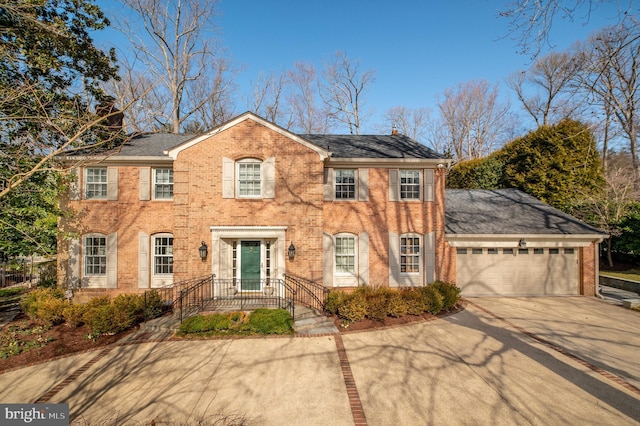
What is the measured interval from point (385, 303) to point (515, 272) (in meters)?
7.69

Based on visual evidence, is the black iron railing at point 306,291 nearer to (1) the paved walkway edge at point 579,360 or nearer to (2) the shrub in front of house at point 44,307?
(1) the paved walkway edge at point 579,360

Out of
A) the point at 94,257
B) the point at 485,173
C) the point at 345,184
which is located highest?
the point at 485,173

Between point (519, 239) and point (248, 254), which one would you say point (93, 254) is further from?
point (519, 239)

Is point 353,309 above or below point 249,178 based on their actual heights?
below

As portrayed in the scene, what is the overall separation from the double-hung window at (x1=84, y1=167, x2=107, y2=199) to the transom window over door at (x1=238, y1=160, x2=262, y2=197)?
249 inches

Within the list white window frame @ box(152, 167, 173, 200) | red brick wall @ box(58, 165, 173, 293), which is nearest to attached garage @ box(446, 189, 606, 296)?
white window frame @ box(152, 167, 173, 200)

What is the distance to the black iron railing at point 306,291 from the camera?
1083 centimetres

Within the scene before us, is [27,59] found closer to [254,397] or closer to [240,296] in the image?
[240,296]

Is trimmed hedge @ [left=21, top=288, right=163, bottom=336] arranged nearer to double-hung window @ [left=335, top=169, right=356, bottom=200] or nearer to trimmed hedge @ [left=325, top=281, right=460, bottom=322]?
trimmed hedge @ [left=325, top=281, right=460, bottom=322]

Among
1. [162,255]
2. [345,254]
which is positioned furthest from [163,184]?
[345,254]

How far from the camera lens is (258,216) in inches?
436

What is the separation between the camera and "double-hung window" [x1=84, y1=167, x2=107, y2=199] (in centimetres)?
1230

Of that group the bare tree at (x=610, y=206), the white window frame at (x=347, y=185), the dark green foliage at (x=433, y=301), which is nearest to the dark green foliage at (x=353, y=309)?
the dark green foliage at (x=433, y=301)

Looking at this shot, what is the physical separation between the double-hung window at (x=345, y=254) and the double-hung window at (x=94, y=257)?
10168 millimetres
